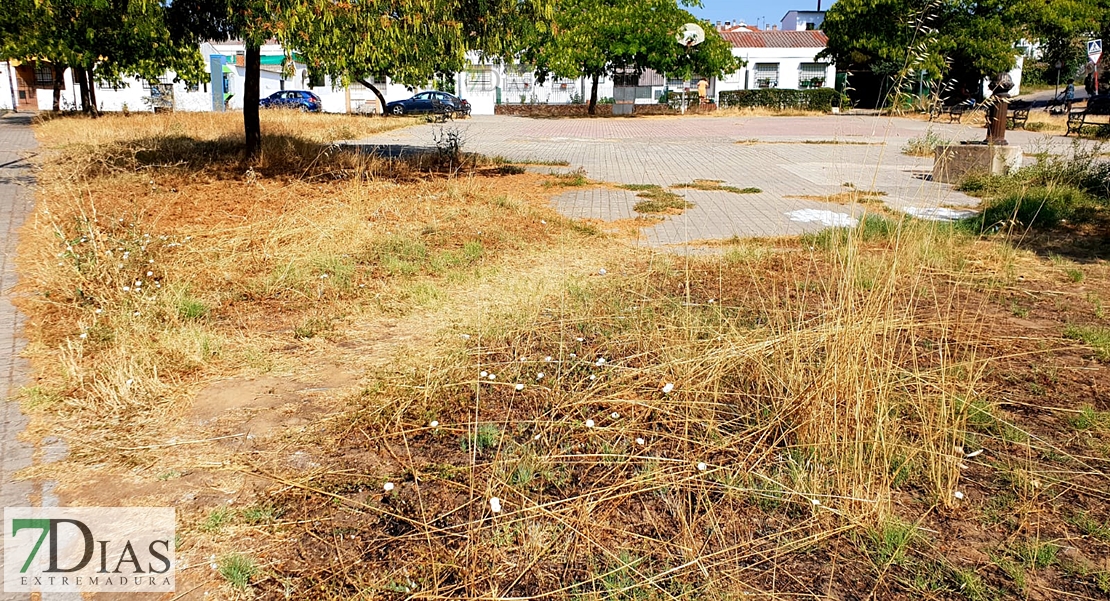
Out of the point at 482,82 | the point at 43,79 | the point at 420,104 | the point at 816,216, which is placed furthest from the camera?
the point at 43,79

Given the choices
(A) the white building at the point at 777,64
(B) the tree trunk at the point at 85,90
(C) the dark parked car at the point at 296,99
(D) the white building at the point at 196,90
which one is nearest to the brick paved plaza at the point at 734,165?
(B) the tree trunk at the point at 85,90

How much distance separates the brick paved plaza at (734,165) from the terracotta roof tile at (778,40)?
26.1 meters

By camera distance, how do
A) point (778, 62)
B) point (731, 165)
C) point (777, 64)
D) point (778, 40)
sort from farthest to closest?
point (778, 40) < point (777, 64) < point (778, 62) < point (731, 165)

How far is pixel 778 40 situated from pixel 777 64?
2.19 m

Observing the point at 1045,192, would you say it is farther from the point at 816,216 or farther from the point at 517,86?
the point at 517,86

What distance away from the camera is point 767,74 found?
54375mm

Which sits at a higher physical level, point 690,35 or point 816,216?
point 690,35

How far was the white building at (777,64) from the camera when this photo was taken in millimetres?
53375

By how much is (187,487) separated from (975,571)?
292 cm

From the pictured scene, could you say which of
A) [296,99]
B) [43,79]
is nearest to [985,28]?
[296,99]

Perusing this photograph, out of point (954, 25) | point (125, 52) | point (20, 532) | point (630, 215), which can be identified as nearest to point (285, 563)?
point (20, 532)

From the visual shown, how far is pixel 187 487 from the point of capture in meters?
3.16

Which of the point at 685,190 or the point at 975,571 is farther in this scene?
the point at 685,190

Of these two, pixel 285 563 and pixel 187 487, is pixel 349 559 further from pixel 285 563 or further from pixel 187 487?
pixel 187 487
